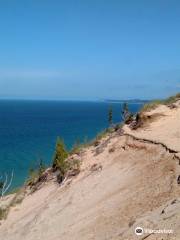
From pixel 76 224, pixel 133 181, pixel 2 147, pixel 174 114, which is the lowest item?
pixel 2 147

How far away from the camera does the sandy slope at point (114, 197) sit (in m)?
13.0

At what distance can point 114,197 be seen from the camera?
16.3m

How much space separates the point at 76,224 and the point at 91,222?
811mm

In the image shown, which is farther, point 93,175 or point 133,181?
point 93,175

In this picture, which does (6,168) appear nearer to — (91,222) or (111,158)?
(111,158)

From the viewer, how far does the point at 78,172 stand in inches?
897

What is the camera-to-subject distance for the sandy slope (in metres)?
13.0

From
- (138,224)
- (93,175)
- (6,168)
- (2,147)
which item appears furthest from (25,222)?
(2,147)

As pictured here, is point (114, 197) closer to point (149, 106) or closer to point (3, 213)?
point (3, 213)
